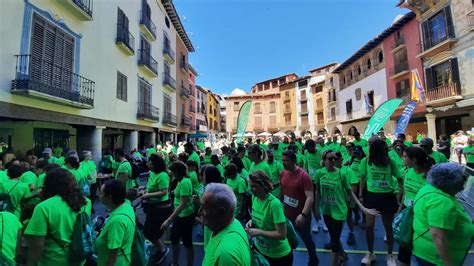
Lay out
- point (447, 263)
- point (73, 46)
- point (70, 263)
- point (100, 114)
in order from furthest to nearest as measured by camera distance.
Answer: point (100, 114), point (73, 46), point (70, 263), point (447, 263)

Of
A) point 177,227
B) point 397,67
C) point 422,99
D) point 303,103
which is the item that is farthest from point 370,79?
point 177,227

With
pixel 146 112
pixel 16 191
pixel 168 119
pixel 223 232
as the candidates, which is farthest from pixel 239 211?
pixel 168 119

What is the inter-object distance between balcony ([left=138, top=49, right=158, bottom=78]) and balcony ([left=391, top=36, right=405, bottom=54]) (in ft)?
66.6

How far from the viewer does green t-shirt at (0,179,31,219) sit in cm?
381

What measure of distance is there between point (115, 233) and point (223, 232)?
1.21 meters

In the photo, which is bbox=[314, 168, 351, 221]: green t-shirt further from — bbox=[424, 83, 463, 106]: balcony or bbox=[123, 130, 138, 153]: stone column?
bbox=[424, 83, 463, 106]: balcony

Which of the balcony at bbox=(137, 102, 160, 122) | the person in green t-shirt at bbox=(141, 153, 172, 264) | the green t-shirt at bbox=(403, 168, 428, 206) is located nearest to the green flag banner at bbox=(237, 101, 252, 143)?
the balcony at bbox=(137, 102, 160, 122)

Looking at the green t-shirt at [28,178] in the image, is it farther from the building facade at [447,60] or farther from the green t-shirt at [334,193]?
the building facade at [447,60]

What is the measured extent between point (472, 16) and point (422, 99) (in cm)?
609

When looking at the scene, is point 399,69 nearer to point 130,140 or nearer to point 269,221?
point 130,140

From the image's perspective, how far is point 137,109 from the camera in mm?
15922

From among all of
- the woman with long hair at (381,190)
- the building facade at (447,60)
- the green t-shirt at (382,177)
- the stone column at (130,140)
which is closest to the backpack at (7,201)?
the woman with long hair at (381,190)

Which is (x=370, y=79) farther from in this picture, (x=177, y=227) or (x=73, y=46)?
(x=177, y=227)

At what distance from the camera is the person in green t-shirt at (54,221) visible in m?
2.23
